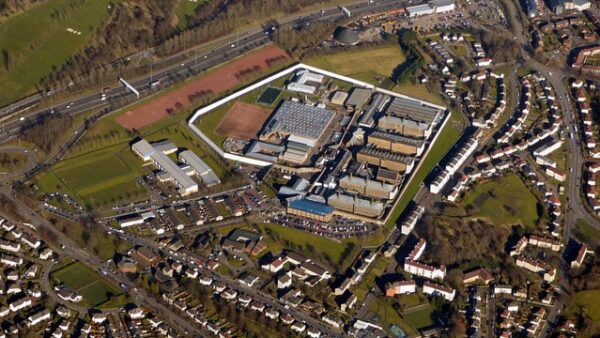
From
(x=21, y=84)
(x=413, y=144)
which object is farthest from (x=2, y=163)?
(x=413, y=144)

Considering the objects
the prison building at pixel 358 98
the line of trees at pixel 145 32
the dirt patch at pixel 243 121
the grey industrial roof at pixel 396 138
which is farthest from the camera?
the line of trees at pixel 145 32

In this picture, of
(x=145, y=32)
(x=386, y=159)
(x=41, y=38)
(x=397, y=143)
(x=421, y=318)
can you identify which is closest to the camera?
(x=421, y=318)

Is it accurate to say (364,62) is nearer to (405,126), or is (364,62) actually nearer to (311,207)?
(405,126)

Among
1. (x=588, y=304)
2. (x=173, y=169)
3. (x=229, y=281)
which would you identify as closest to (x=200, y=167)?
(x=173, y=169)

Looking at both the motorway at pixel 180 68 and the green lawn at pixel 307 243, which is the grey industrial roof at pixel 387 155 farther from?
the motorway at pixel 180 68

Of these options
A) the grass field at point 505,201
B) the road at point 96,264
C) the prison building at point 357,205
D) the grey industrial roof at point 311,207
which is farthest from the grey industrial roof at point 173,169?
the grass field at point 505,201

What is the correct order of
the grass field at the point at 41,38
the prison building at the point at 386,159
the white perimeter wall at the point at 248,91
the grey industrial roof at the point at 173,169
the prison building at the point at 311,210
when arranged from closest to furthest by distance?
the prison building at the point at 311,210 < the grey industrial roof at the point at 173,169 < the prison building at the point at 386,159 < the white perimeter wall at the point at 248,91 < the grass field at the point at 41,38

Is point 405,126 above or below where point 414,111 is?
above

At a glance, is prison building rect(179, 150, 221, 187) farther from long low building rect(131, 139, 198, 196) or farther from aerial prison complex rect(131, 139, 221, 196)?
long low building rect(131, 139, 198, 196)
